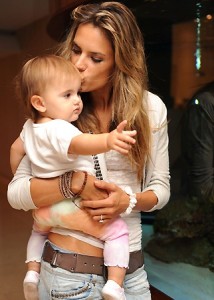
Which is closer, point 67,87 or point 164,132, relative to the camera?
point 67,87

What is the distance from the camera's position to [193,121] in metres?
2.43

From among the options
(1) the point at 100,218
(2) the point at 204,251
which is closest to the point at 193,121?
(2) the point at 204,251

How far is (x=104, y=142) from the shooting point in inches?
38.0

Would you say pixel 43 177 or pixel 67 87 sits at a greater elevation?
pixel 67 87

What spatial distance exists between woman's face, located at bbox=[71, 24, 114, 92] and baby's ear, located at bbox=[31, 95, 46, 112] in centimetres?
14

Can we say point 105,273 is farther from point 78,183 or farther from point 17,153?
point 17,153

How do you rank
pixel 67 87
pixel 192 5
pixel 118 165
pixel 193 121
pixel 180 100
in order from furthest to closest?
pixel 180 100 → pixel 193 121 → pixel 192 5 → pixel 118 165 → pixel 67 87

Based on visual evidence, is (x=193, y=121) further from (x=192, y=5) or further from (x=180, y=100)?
(x=192, y=5)

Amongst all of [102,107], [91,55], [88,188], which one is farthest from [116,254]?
[91,55]

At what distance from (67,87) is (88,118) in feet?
0.56

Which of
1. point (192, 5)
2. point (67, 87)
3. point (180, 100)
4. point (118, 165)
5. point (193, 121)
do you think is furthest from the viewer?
point (180, 100)

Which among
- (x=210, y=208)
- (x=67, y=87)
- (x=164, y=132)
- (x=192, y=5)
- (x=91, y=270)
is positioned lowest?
(x=210, y=208)

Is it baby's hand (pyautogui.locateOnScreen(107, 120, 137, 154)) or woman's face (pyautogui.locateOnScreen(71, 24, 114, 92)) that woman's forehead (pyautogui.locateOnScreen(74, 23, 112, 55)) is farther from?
A: baby's hand (pyautogui.locateOnScreen(107, 120, 137, 154))

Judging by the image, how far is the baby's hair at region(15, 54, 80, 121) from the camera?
1085mm
